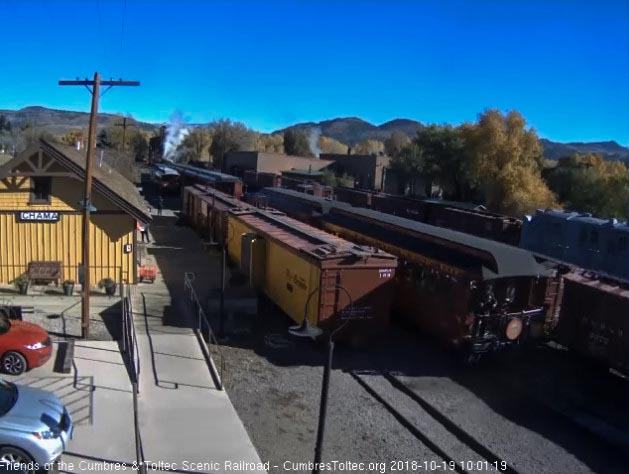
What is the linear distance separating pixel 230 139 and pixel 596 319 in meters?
111

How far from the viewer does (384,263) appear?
1492 cm

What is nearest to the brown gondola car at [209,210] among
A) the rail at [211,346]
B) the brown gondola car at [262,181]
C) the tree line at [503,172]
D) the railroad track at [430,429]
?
the rail at [211,346]

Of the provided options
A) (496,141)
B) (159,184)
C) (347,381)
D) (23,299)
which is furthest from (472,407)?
(159,184)

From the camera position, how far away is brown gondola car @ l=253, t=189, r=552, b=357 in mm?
13453

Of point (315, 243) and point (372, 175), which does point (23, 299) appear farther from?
point (372, 175)

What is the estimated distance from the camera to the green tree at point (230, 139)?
4680 inches

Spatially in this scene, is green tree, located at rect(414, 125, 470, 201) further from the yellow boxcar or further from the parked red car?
the parked red car

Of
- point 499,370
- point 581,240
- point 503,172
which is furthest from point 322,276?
point 503,172

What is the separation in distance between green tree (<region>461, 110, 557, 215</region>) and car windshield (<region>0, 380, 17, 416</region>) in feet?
161

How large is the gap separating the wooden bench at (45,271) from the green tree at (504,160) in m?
42.2

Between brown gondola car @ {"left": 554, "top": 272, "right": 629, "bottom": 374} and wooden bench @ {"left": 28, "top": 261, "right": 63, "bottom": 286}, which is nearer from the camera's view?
brown gondola car @ {"left": 554, "top": 272, "right": 629, "bottom": 374}

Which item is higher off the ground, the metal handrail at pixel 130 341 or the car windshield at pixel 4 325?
the car windshield at pixel 4 325

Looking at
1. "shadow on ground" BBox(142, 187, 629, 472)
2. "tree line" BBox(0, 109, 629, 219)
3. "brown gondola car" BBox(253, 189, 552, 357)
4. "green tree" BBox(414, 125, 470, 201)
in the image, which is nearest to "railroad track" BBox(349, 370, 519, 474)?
"shadow on ground" BBox(142, 187, 629, 472)

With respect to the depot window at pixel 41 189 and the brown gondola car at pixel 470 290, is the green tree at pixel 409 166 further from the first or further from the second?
the depot window at pixel 41 189
